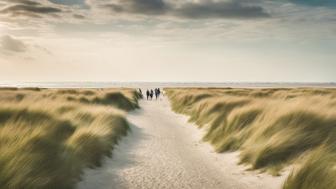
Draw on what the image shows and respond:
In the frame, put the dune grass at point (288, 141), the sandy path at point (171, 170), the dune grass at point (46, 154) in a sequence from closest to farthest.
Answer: the dune grass at point (46, 154), the dune grass at point (288, 141), the sandy path at point (171, 170)

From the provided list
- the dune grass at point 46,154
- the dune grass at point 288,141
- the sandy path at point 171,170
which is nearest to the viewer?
the dune grass at point 46,154

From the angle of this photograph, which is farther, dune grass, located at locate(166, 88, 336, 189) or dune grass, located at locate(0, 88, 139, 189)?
dune grass, located at locate(166, 88, 336, 189)

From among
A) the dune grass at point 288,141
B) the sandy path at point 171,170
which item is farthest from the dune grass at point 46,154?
the dune grass at point 288,141

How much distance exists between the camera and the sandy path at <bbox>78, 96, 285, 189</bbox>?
8.95 m

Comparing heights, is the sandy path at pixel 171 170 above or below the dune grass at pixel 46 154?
below

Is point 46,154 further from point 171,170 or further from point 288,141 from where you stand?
point 288,141

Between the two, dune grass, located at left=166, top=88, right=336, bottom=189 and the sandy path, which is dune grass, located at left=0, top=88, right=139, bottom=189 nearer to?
the sandy path

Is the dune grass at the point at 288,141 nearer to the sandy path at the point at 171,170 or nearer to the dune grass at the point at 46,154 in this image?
the sandy path at the point at 171,170

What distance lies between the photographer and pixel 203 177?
9758 mm

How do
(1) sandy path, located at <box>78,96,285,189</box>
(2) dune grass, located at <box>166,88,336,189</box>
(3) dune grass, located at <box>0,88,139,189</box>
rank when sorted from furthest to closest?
1. (1) sandy path, located at <box>78,96,285,189</box>
2. (2) dune grass, located at <box>166,88,336,189</box>
3. (3) dune grass, located at <box>0,88,139,189</box>

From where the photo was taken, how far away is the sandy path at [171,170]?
352 inches

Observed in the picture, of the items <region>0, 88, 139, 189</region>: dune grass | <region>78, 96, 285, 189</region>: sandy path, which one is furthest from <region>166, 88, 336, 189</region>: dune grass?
<region>0, 88, 139, 189</region>: dune grass

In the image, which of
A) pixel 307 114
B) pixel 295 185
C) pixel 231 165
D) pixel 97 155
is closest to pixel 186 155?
pixel 231 165

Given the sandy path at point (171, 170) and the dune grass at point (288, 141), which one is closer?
the dune grass at point (288, 141)
